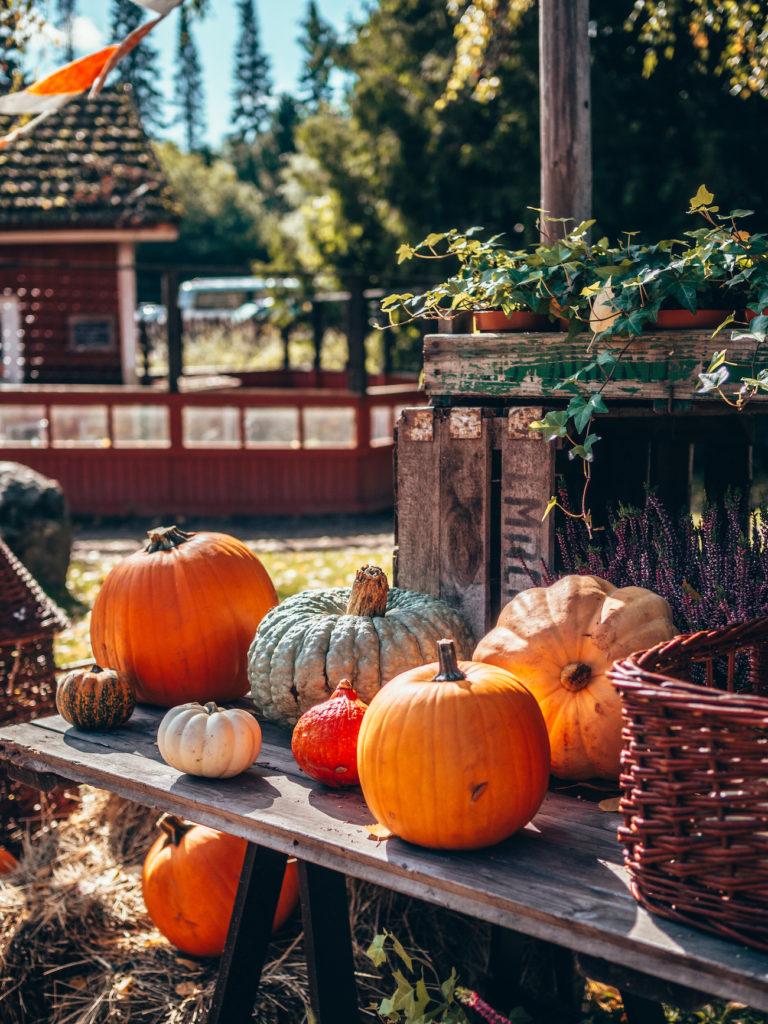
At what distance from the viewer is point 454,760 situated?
7.11 feet

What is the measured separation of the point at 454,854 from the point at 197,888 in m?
1.34

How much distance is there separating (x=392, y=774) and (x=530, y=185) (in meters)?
13.4

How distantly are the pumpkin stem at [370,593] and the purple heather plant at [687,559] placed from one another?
1.50 ft

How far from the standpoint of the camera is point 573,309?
2.78 m

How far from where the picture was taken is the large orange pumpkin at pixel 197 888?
3240 mm

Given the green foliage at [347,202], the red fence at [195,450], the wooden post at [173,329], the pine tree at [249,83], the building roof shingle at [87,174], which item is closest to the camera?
the wooden post at [173,329]

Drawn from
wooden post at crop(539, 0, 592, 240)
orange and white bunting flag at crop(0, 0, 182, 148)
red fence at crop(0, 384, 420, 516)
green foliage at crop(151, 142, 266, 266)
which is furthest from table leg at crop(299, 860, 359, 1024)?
green foliage at crop(151, 142, 266, 266)

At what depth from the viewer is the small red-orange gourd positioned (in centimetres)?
250

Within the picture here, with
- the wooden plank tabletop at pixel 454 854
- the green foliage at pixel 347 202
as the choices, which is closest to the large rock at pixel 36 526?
the wooden plank tabletop at pixel 454 854

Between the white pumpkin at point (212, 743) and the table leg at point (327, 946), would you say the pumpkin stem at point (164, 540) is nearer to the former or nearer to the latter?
the white pumpkin at point (212, 743)

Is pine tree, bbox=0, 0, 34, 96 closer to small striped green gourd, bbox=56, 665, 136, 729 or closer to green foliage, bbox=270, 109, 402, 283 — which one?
small striped green gourd, bbox=56, 665, 136, 729

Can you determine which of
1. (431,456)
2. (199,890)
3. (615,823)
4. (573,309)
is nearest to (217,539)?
(431,456)

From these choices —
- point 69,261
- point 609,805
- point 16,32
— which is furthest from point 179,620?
point 69,261

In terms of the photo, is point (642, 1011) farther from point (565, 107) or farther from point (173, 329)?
point (173, 329)
